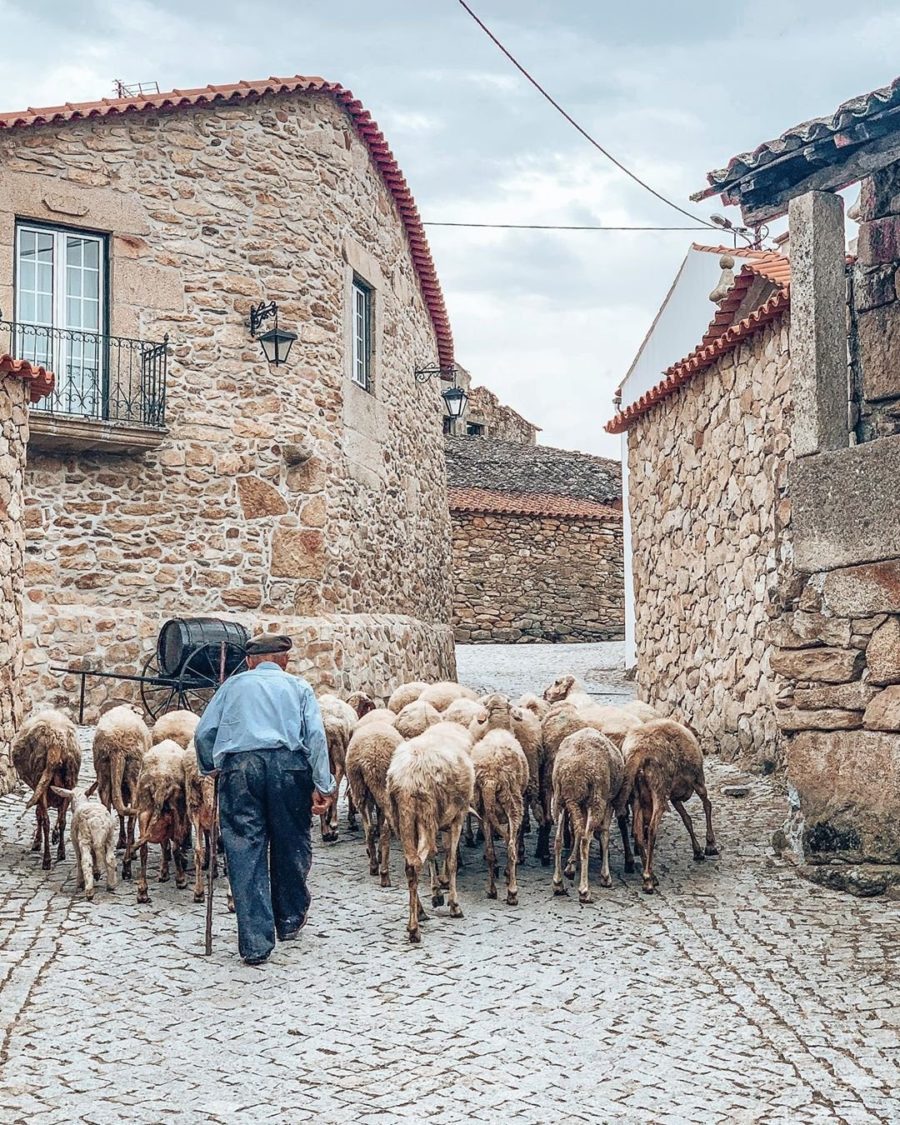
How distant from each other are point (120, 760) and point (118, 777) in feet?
0.37

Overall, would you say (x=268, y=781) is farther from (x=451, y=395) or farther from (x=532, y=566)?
(x=532, y=566)

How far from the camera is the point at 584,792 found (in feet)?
25.0

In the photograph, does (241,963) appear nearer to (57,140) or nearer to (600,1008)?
(600,1008)

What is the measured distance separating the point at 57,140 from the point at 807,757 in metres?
10.1

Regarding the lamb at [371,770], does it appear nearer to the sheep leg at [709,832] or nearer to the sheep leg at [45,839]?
the sheep leg at [45,839]

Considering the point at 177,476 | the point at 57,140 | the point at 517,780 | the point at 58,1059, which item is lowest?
the point at 58,1059

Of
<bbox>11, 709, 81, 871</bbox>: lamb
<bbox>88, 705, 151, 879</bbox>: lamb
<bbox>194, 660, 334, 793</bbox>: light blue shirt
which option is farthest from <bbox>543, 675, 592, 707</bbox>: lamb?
<bbox>194, 660, 334, 793</bbox>: light blue shirt

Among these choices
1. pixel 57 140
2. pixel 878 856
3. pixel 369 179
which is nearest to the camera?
pixel 878 856

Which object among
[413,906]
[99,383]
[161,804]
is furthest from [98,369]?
[413,906]

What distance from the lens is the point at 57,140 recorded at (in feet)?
46.6

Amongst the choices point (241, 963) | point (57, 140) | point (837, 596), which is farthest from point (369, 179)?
point (241, 963)

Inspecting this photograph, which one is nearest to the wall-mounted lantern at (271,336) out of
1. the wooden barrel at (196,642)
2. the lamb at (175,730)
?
the wooden barrel at (196,642)

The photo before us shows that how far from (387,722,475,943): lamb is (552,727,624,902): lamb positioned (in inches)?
22.2

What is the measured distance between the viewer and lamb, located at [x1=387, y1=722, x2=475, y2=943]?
23.2ft
